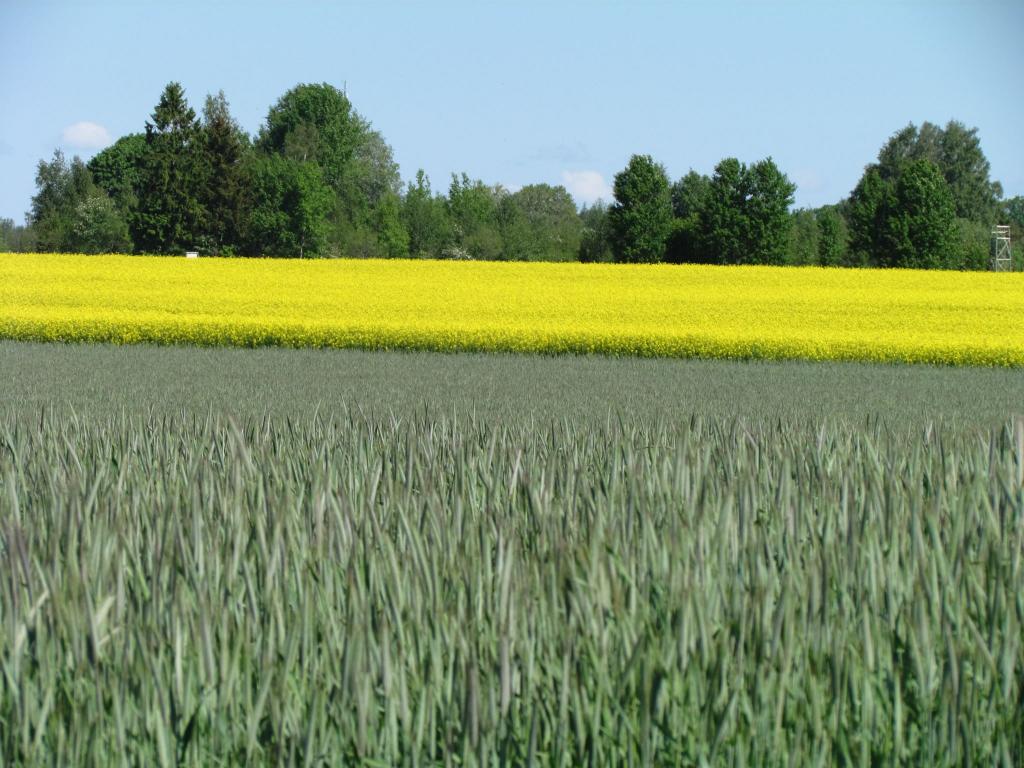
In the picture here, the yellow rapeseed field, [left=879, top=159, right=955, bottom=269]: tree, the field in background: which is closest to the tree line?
[left=879, top=159, right=955, bottom=269]: tree

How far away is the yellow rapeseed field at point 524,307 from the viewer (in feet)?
63.0

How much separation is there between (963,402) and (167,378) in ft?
32.1

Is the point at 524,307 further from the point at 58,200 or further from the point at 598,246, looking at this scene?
the point at 58,200

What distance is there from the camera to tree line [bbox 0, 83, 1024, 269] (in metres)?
54.0

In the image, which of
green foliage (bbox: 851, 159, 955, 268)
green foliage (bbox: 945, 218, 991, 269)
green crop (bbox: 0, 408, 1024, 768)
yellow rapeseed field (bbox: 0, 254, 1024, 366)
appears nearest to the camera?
green crop (bbox: 0, 408, 1024, 768)

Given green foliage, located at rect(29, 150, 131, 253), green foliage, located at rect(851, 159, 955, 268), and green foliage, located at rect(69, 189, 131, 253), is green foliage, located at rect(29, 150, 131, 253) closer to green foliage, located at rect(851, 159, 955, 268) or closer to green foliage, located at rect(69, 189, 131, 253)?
green foliage, located at rect(69, 189, 131, 253)

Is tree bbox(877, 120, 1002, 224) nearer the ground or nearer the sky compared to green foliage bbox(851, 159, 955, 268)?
nearer the sky

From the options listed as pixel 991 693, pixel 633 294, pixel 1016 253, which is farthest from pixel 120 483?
pixel 1016 253

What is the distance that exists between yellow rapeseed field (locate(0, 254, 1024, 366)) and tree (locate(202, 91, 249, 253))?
31.9 metres

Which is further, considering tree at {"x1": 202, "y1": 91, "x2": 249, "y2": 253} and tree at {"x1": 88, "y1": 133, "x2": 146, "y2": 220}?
tree at {"x1": 88, "y1": 133, "x2": 146, "y2": 220}

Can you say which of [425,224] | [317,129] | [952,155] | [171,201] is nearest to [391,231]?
[425,224]

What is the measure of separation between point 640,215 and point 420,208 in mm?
17153

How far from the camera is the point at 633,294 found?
2600 centimetres

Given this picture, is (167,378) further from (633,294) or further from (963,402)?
(633,294)
